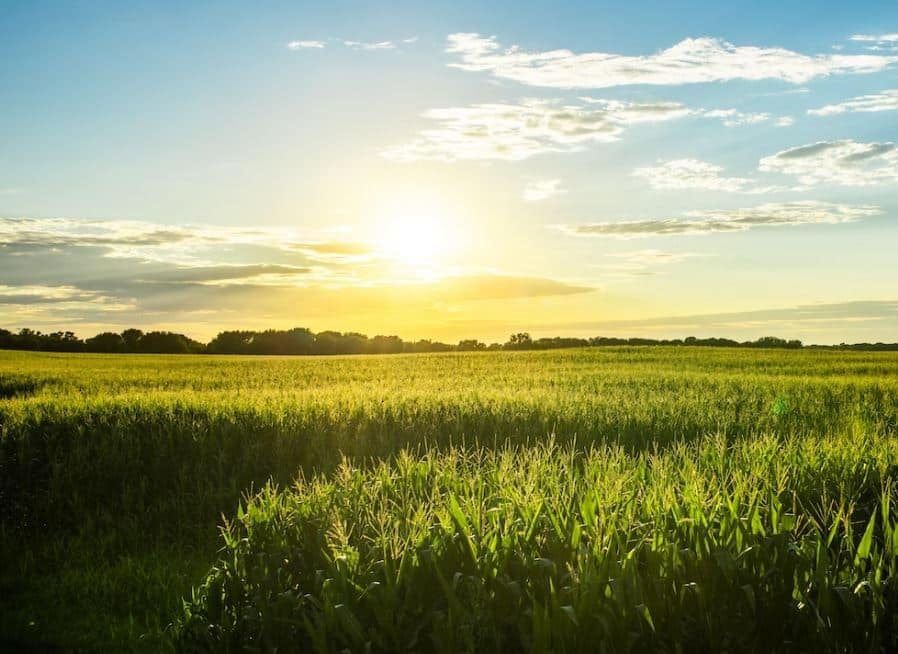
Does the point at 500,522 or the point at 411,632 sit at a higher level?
the point at 500,522

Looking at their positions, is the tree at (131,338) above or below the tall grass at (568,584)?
above

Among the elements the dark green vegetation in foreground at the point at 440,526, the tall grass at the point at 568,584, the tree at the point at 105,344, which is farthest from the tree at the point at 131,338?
the tall grass at the point at 568,584

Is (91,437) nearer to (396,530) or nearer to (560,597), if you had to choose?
(396,530)

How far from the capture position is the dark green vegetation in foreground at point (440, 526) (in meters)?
5.69

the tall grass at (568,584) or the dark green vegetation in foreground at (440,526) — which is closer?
the tall grass at (568,584)

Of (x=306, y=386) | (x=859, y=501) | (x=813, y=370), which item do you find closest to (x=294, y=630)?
(x=859, y=501)

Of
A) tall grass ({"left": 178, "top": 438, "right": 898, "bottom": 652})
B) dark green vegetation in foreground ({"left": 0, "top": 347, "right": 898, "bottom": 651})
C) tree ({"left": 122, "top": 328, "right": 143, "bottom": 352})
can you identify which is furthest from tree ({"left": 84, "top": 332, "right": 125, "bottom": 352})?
tall grass ({"left": 178, "top": 438, "right": 898, "bottom": 652})

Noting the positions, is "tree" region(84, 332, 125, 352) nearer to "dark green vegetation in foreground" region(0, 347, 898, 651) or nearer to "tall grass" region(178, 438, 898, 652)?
"dark green vegetation in foreground" region(0, 347, 898, 651)

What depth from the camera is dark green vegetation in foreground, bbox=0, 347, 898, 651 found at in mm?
5691

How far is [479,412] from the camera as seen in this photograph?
17453 mm

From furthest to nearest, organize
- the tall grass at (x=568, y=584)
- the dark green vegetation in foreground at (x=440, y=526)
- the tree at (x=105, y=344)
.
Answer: the tree at (x=105, y=344), the dark green vegetation in foreground at (x=440, y=526), the tall grass at (x=568, y=584)

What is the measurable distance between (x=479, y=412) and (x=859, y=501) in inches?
337

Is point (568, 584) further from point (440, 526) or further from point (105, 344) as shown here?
point (105, 344)

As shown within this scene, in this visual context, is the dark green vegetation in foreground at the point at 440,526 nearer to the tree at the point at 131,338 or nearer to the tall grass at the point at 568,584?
the tall grass at the point at 568,584
